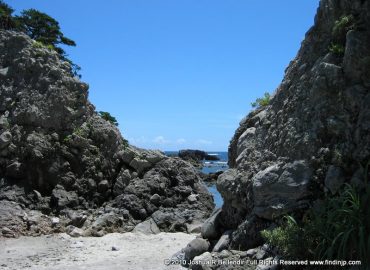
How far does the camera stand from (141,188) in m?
17.0

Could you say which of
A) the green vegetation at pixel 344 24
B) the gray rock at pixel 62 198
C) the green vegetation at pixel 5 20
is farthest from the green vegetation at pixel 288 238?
the green vegetation at pixel 5 20

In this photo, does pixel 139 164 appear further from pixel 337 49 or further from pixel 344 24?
pixel 344 24

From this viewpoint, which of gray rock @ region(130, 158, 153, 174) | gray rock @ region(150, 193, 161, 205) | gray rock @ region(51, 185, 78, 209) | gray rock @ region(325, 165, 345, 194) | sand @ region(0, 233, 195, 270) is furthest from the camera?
gray rock @ region(130, 158, 153, 174)

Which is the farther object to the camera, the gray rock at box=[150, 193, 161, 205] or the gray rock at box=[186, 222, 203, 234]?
the gray rock at box=[150, 193, 161, 205]

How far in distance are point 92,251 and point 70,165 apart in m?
5.85

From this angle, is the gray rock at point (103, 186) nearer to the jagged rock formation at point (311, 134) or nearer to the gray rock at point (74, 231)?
the gray rock at point (74, 231)

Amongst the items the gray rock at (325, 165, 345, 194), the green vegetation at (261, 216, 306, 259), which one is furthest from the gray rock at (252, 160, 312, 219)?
the green vegetation at (261, 216, 306, 259)

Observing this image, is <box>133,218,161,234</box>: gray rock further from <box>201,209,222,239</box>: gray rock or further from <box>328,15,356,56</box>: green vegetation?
<box>328,15,356,56</box>: green vegetation

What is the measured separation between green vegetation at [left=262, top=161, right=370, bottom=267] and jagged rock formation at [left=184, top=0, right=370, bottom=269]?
0.50 m

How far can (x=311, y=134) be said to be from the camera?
26.6ft

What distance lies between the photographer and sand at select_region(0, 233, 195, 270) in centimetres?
1015

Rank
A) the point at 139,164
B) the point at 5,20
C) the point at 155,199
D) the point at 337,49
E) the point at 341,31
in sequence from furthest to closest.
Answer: the point at 5,20 → the point at 139,164 → the point at 155,199 → the point at 341,31 → the point at 337,49

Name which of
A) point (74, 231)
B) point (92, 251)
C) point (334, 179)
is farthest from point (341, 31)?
point (74, 231)

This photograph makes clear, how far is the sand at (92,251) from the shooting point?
1015 centimetres
